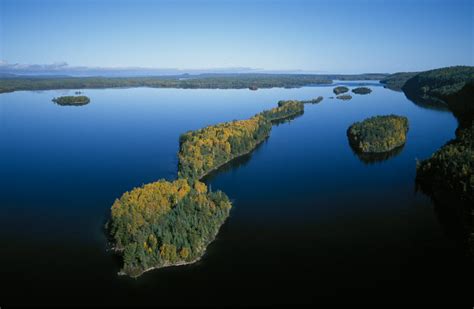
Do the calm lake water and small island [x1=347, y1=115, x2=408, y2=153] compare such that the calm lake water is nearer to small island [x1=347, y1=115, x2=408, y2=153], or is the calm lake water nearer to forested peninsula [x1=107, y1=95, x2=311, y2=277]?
forested peninsula [x1=107, y1=95, x2=311, y2=277]

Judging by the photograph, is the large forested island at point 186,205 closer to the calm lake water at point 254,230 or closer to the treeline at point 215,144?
the treeline at point 215,144

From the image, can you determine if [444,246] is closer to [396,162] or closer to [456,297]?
[456,297]

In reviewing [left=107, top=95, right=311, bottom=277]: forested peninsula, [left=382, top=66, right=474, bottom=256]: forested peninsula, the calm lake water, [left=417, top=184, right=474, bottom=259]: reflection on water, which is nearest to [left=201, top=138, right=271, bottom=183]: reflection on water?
the calm lake water

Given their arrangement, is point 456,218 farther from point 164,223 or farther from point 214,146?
point 214,146

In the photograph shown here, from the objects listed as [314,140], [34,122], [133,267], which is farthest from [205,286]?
[34,122]

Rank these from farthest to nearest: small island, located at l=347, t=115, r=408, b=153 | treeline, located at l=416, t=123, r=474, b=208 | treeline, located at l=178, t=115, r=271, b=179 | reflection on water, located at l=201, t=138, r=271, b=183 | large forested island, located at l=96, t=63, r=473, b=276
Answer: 1. small island, located at l=347, t=115, r=408, b=153
2. reflection on water, located at l=201, t=138, r=271, b=183
3. treeline, located at l=178, t=115, r=271, b=179
4. treeline, located at l=416, t=123, r=474, b=208
5. large forested island, located at l=96, t=63, r=473, b=276

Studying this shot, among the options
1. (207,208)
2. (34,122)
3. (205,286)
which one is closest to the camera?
(205,286)

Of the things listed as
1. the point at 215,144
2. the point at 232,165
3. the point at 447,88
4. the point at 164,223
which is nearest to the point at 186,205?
the point at 164,223
